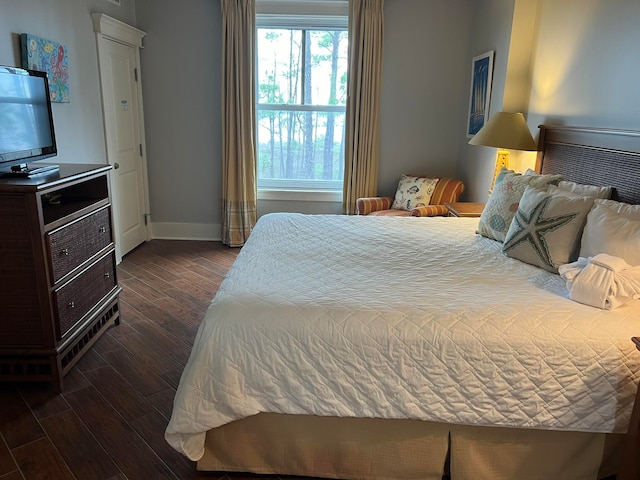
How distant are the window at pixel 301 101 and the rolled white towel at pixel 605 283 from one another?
3435 millimetres

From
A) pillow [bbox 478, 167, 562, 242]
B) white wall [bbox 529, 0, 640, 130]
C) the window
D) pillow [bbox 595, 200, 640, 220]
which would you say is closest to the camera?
pillow [bbox 595, 200, 640, 220]

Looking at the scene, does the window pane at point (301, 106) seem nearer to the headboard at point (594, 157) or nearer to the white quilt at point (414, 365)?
the headboard at point (594, 157)

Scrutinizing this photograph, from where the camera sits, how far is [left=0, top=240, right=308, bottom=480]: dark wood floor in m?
1.94

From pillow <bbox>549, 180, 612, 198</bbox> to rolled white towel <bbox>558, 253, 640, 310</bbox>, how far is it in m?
0.62

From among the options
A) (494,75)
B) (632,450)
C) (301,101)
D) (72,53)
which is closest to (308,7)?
(301,101)

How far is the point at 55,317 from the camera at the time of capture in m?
2.36

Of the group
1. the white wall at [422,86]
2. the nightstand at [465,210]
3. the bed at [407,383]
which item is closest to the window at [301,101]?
the white wall at [422,86]

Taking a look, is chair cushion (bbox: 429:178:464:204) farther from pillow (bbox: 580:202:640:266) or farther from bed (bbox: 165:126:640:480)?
bed (bbox: 165:126:640:480)

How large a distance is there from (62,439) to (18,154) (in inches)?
55.7

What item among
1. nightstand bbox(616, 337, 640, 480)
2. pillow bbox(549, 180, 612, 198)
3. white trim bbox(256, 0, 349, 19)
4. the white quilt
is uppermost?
white trim bbox(256, 0, 349, 19)

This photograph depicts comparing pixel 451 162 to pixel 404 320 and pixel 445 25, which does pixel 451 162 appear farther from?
pixel 404 320

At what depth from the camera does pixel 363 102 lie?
4.68 metres

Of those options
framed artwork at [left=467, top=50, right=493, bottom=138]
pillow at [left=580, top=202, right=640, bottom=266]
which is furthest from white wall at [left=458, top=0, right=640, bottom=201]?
pillow at [left=580, top=202, right=640, bottom=266]

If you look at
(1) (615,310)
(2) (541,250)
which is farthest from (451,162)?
(1) (615,310)
